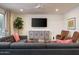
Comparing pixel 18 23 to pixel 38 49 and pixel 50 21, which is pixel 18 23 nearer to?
pixel 50 21

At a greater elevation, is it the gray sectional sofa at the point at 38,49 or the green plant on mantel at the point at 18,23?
the green plant on mantel at the point at 18,23

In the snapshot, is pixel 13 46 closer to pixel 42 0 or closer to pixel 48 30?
pixel 42 0

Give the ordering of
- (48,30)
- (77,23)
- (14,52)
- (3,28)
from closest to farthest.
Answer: (14,52) → (77,23) → (3,28) → (48,30)

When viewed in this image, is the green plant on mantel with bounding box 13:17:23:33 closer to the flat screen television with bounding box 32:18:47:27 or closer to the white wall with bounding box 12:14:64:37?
the white wall with bounding box 12:14:64:37

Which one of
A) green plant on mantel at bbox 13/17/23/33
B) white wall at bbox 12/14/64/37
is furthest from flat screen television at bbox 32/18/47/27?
green plant on mantel at bbox 13/17/23/33

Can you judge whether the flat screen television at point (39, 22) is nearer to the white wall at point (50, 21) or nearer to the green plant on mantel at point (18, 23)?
the white wall at point (50, 21)

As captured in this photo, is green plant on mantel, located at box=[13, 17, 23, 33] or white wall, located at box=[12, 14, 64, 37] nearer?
green plant on mantel, located at box=[13, 17, 23, 33]

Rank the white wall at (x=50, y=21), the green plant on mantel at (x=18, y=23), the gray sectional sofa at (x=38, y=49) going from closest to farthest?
the gray sectional sofa at (x=38, y=49)
the green plant on mantel at (x=18, y=23)
the white wall at (x=50, y=21)

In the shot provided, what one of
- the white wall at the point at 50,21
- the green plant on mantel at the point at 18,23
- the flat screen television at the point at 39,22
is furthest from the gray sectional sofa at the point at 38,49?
the flat screen television at the point at 39,22

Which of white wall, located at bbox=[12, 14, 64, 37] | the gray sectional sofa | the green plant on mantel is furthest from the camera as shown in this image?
white wall, located at bbox=[12, 14, 64, 37]

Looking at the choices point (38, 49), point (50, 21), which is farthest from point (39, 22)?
point (38, 49)

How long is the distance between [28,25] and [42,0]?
5866mm

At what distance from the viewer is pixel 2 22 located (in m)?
6.96

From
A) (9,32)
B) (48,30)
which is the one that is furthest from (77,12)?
(9,32)
